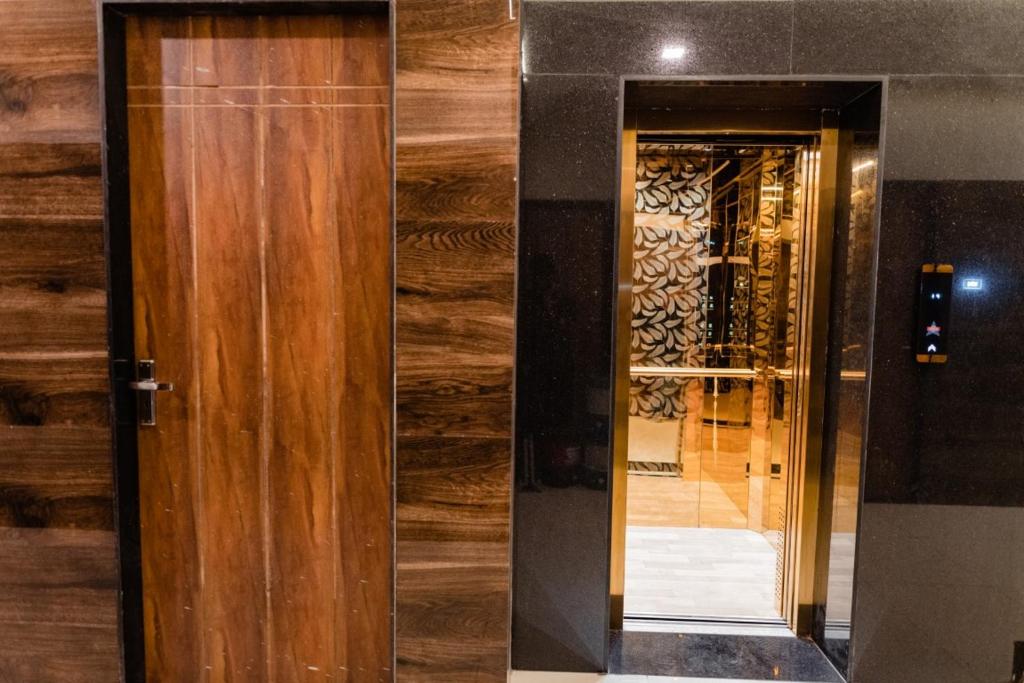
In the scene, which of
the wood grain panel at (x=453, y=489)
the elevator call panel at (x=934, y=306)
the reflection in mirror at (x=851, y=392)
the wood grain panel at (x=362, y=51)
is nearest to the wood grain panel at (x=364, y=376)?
the wood grain panel at (x=362, y=51)

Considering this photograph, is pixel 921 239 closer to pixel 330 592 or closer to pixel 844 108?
pixel 844 108

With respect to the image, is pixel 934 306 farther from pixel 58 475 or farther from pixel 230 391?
pixel 58 475

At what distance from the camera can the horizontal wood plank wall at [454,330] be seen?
1.71 meters

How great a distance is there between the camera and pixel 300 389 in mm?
1926

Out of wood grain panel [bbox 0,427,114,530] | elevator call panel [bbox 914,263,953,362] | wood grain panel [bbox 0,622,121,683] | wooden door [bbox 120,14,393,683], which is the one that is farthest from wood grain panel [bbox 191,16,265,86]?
elevator call panel [bbox 914,263,953,362]

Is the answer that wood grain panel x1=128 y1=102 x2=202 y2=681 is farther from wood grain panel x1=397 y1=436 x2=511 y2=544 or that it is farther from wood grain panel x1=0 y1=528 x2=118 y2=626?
wood grain panel x1=397 y1=436 x2=511 y2=544

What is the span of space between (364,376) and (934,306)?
204 cm

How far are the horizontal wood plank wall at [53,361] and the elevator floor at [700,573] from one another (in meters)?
2.18

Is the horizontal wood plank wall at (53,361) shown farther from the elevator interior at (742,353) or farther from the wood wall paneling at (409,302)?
the elevator interior at (742,353)

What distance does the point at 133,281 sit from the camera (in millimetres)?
1919

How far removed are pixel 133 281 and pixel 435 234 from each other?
1.13 m

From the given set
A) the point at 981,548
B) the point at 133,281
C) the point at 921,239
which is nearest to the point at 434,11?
the point at 133,281

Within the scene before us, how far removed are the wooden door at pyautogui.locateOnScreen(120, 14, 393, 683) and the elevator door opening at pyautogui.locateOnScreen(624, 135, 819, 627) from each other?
120 cm

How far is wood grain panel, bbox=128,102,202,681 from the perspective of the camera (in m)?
1.89
